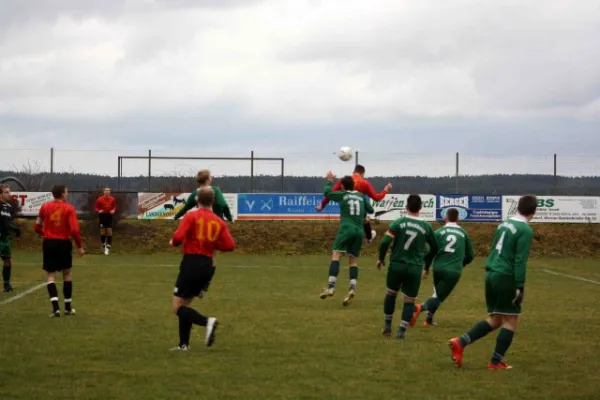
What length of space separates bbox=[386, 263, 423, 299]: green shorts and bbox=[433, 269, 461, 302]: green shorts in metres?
1.37

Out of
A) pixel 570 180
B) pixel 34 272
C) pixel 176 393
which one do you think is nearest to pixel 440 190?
pixel 570 180

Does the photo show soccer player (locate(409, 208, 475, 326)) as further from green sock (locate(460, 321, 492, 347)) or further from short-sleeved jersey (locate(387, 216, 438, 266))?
green sock (locate(460, 321, 492, 347))

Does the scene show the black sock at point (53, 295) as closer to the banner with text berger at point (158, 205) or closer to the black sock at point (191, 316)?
the black sock at point (191, 316)

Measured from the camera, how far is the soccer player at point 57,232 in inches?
551

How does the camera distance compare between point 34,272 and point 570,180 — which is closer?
point 34,272

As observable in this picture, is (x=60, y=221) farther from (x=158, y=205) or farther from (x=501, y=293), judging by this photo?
(x=158, y=205)

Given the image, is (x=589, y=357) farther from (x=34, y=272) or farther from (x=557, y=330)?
(x=34, y=272)

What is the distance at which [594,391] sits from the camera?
8.88m

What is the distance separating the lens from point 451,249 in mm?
13391

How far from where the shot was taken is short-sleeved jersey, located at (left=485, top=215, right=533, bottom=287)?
9445 mm

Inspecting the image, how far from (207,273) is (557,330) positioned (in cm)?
526

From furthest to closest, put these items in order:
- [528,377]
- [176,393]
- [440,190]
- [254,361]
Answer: [440,190]
[254,361]
[528,377]
[176,393]

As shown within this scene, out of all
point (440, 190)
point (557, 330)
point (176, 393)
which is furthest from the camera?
point (440, 190)

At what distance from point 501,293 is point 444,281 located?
371 centimetres
